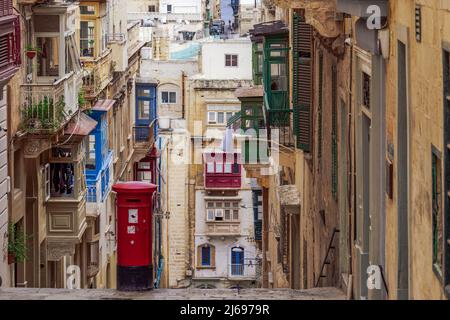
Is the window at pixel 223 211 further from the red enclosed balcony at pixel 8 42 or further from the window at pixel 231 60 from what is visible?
the red enclosed balcony at pixel 8 42

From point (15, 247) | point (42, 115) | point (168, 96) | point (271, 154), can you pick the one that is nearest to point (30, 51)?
point (42, 115)

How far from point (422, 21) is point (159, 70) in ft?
155

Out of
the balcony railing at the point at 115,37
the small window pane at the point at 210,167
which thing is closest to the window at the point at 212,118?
the small window pane at the point at 210,167

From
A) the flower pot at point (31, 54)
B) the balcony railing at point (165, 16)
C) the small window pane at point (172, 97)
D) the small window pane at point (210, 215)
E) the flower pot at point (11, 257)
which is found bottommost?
the small window pane at point (210, 215)

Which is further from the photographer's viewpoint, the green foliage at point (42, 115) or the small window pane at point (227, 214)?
the small window pane at point (227, 214)

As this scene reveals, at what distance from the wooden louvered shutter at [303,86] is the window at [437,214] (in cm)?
1126

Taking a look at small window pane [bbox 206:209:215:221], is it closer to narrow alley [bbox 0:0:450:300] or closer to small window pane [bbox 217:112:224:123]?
narrow alley [bbox 0:0:450:300]

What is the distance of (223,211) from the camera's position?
52812 millimetres

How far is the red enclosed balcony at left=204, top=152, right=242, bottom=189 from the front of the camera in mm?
52156

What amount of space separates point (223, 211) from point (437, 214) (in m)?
44.2

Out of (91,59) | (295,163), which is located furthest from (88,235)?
(295,163)

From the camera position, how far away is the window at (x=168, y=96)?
56562mm

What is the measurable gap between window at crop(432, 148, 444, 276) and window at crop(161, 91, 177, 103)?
157ft

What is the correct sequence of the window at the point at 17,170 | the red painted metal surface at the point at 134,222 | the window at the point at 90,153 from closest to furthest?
the red painted metal surface at the point at 134,222 → the window at the point at 17,170 → the window at the point at 90,153
